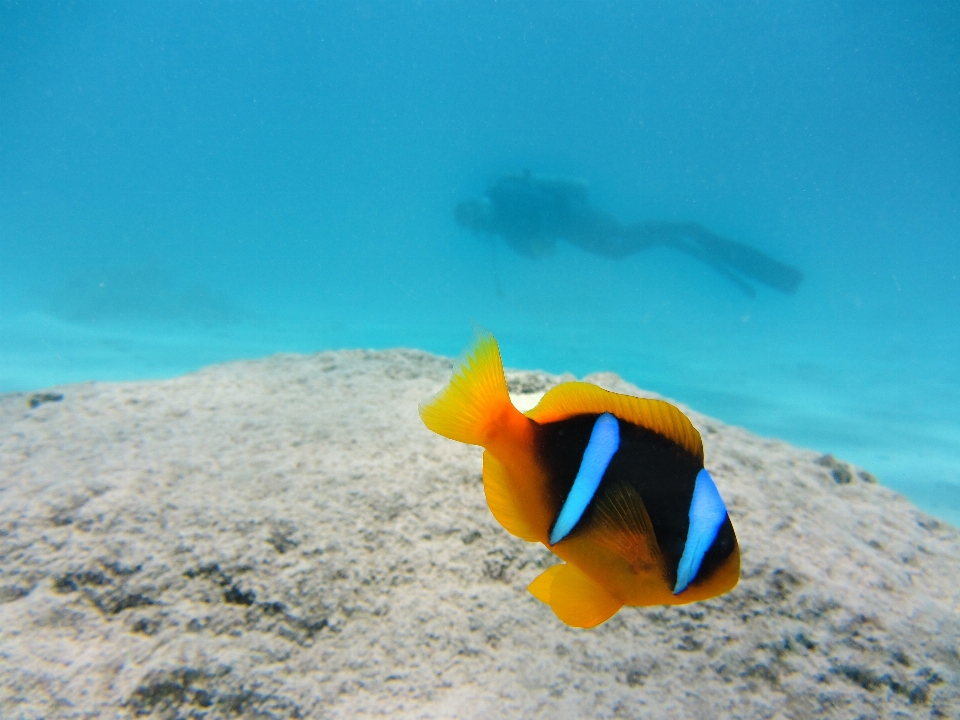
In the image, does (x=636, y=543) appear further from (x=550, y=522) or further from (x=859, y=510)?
(x=859, y=510)

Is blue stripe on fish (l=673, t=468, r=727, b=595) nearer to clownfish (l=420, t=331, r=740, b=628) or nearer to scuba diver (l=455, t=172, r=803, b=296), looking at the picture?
clownfish (l=420, t=331, r=740, b=628)

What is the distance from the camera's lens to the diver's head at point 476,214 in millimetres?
17859

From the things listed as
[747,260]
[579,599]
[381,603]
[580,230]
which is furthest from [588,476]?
[747,260]

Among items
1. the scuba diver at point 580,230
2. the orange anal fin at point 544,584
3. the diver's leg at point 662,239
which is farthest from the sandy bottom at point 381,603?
the diver's leg at point 662,239

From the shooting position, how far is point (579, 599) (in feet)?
3.10

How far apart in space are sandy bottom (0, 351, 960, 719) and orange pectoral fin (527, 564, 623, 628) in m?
0.74

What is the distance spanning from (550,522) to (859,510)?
2.58 metres

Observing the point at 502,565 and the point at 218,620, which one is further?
the point at 502,565

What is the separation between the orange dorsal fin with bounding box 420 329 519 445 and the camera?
35.2 inches

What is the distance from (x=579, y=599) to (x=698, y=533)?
0.91ft

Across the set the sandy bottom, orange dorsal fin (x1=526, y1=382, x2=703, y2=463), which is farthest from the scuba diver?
orange dorsal fin (x1=526, y1=382, x2=703, y2=463)

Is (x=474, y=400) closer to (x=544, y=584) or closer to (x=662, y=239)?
(x=544, y=584)

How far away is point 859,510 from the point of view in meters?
2.55

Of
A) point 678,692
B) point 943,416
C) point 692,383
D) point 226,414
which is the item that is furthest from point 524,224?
point 678,692
